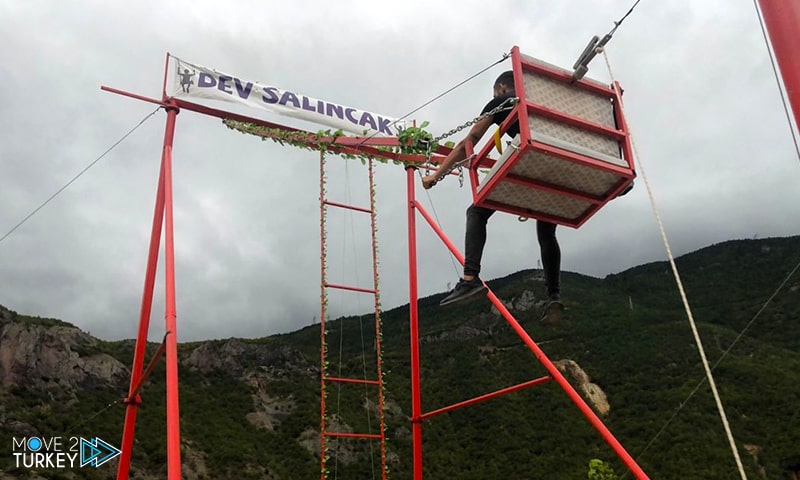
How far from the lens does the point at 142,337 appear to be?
7.15 metres

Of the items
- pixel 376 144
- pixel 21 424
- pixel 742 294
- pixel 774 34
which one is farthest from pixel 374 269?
pixel 742 294

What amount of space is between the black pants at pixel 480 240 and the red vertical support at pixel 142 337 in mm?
3637

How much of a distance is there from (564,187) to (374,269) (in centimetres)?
621

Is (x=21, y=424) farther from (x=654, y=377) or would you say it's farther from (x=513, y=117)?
(x=654, y=377)

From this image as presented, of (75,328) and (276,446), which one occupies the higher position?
(75,328)

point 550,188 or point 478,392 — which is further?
point 478,392

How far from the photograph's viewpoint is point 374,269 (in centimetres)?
1063

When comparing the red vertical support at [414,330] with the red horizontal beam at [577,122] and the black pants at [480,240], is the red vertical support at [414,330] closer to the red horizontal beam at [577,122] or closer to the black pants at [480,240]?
the black pants at [480,240]

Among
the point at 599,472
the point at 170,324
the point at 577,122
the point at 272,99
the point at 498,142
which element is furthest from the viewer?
the point at 599,472

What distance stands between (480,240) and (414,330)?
11.8 ft

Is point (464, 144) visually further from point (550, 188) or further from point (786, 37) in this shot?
point (786, 37)

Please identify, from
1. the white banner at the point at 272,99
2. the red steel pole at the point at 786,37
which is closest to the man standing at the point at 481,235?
the red steel pole at the point at 786,37

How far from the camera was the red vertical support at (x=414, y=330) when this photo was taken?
838 centimetres

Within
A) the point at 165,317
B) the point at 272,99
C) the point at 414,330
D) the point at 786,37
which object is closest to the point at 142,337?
the point at 165,317
